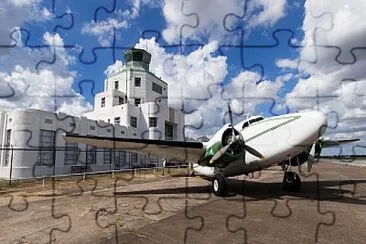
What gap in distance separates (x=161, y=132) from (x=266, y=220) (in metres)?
41.8

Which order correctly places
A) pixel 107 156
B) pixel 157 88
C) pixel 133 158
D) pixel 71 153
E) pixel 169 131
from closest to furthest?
1. pixel 71 153
2. pixel 107 156
3. pixel 133 158
4. pixel 169 131
5. pixel 157 88

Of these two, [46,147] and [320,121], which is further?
[46,147]

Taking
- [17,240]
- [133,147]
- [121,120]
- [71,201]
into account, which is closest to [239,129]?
[133,147]

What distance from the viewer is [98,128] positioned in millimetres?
38812

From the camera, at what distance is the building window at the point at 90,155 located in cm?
3572

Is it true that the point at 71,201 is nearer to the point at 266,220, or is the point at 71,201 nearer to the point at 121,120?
the point at 266,220

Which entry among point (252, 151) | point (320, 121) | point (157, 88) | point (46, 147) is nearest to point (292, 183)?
point (252, 151)

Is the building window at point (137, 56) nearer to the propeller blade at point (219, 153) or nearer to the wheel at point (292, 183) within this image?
the propeller blade at point (219, 153)

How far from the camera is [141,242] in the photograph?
704 cm

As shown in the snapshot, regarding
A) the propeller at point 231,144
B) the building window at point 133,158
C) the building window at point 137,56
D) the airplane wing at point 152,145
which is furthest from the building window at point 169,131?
the propeller at point 231,144

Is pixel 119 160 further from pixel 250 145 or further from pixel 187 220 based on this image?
pixel 187 220

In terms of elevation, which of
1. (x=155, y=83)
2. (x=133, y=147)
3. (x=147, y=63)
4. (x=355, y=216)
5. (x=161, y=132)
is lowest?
(x=355, y=216)

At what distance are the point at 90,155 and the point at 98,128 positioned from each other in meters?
4.02

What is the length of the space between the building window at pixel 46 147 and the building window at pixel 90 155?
4.70 m
